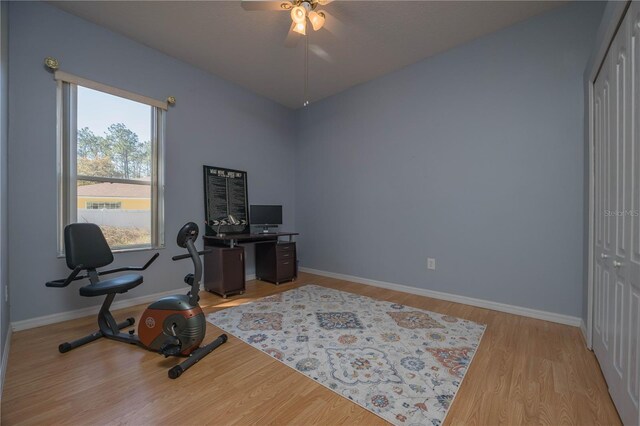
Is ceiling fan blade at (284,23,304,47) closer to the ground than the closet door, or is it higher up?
higher up

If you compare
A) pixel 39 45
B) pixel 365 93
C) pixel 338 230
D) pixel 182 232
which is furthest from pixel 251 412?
pixel 365 93

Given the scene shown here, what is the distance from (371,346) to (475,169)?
Result: 2.28m

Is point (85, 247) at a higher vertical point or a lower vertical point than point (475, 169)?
lower

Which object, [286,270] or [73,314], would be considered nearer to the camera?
[73,314]

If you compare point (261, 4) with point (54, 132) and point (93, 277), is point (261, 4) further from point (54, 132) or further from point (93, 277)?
point (93, 277)

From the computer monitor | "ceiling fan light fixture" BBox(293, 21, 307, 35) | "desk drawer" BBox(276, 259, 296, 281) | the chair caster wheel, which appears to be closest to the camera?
the chair caster wheel

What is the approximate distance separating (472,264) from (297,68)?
335 cm

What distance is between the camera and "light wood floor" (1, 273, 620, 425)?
4.61 ft

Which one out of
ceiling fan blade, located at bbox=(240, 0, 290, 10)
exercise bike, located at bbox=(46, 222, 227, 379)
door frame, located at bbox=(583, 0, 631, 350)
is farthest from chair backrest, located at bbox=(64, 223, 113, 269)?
door frame, located at bbox=(583, 0, 631, 350)

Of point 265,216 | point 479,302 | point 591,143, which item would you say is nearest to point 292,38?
point 265,216

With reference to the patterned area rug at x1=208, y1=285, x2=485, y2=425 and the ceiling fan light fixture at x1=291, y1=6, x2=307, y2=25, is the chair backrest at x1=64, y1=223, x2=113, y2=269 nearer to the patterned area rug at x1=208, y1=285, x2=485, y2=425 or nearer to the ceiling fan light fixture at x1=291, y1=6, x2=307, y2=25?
the patterned area rug at x1=208, y1=285, x2=485, y2=425

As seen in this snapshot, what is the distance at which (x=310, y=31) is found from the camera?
2953mm

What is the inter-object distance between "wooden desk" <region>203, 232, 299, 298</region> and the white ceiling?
233 cm

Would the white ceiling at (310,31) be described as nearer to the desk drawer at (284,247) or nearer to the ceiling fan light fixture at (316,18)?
the ceiling fan light fixture at (316,18)
